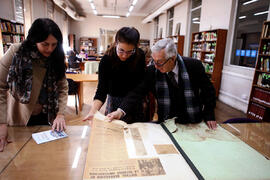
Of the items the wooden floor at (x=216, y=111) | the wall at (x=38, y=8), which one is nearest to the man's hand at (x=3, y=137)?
the wooden floor at (x=216, y=111)

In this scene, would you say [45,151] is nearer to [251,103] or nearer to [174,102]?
[174,102]

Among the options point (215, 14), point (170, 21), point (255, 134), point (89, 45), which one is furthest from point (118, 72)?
point (89, 45)

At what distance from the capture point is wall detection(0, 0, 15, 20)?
5586mm

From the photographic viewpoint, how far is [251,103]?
414 centimetres

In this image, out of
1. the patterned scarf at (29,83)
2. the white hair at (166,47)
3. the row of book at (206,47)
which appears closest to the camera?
the patterned scarf at (29,83)

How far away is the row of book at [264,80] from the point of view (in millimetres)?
3758

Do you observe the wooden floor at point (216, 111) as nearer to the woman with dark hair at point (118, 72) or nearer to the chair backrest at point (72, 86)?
the chair backrest at point (72, 86)

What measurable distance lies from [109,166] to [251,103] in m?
4.28

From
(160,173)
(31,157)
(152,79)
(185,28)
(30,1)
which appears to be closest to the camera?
(160,173)

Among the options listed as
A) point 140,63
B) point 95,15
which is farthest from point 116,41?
point 95,15

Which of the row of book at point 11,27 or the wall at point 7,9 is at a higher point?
the wall at point 7,9

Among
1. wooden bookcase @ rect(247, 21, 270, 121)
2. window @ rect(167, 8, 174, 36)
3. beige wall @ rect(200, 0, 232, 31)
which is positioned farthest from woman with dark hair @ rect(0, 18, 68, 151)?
window @ rect(167, 8, 174, 36)

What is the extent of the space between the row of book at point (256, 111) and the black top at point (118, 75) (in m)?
3.49

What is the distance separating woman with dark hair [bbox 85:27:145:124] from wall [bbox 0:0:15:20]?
580 centimetres
